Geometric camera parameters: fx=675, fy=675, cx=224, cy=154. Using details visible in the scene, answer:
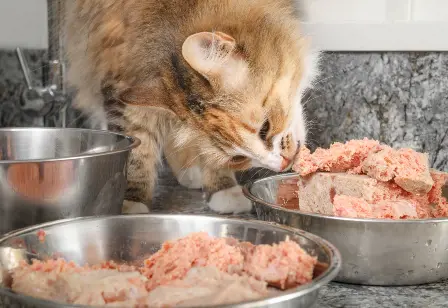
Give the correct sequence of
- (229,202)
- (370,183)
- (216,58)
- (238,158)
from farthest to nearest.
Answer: (229,202)
(238,158)
(216,58)
(370,183)

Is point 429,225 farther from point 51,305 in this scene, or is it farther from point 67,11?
point 67,11

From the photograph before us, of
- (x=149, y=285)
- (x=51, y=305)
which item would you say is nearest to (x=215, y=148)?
(x=149, y=285)

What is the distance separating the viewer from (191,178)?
1935 millimetres

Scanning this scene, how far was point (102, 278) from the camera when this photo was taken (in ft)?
2.75

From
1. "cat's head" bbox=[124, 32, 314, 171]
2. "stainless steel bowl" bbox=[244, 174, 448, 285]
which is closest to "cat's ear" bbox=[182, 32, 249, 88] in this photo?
"cat's head" bbox=[124, 32, 314, 171]

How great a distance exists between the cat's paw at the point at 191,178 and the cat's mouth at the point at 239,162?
271 millimetres

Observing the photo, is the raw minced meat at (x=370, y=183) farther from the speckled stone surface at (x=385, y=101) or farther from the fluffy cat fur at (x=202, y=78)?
the speckled stone surface at (x=385, y=101)

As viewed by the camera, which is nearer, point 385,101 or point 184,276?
point 184,276

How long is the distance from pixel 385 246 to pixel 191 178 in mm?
927

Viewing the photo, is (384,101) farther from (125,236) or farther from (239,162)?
(125,236)

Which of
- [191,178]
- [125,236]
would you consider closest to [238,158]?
[191,178]

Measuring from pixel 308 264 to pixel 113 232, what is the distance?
0.33m

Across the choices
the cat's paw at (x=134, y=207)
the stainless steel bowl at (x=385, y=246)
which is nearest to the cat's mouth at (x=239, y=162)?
the cat's paw at (x=134, y=207)

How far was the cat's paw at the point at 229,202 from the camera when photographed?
169 cm
